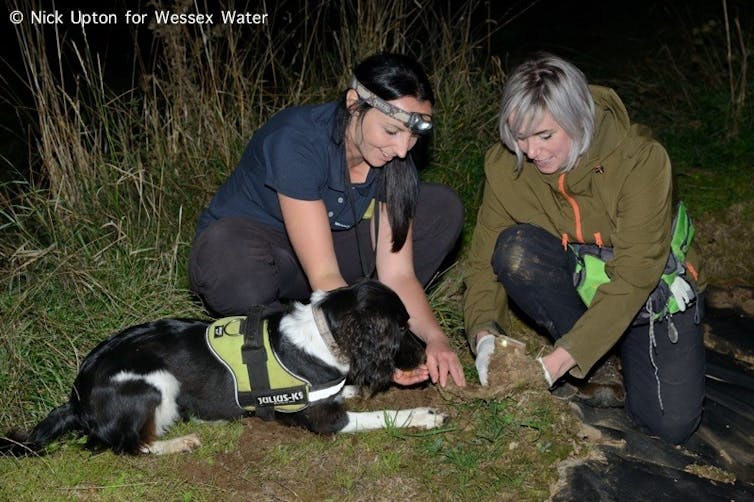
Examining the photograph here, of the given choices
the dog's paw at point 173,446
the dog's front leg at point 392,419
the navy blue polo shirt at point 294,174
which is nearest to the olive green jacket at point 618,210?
the dog's front leg at point 392,419

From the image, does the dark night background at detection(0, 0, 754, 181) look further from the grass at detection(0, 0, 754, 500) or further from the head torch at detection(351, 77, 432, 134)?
the head torch at detection(351, 77, 432, 134)

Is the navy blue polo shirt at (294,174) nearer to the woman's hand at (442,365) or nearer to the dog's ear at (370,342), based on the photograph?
the dog's ear at (370,342)

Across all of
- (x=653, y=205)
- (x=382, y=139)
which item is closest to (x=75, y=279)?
(x=382, y=139)

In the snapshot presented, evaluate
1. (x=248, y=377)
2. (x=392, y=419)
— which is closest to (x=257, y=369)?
(x=248, y=377)

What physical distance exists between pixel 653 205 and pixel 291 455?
6.45ft

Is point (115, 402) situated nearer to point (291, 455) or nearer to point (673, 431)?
point (291, 455)

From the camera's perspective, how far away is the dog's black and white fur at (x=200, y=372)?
3.47 meters

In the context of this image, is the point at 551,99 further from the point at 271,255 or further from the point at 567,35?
the point at 567,35

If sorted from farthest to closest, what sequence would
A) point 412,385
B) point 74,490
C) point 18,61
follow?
point 18,61
point 412,385
point 74,490

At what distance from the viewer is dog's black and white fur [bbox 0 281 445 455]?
137 inches

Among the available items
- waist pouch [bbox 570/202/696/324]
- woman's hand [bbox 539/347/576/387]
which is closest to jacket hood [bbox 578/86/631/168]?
waist pouch [bbox 570/202/696/324]

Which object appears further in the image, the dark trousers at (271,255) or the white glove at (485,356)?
the dark trousers at (271,255)

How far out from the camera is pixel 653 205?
3.57 meters

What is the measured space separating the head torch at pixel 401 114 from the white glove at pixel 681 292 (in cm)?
141
